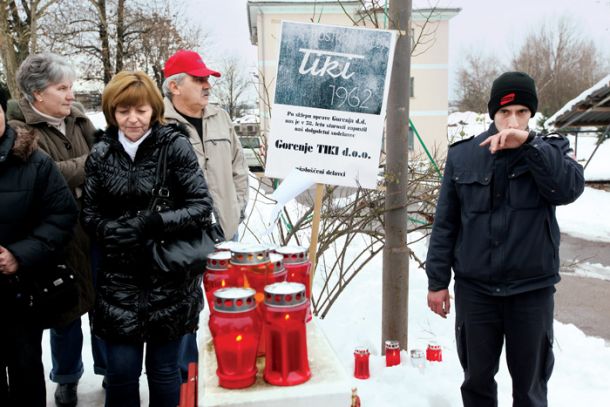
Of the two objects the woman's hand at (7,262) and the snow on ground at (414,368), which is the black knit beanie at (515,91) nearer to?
the snow on ground at (414,368)

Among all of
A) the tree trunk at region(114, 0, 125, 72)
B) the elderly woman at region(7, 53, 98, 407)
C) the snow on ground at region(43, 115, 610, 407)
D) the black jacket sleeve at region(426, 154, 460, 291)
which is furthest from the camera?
the tree trunk at region(114, 0, 125, 72)

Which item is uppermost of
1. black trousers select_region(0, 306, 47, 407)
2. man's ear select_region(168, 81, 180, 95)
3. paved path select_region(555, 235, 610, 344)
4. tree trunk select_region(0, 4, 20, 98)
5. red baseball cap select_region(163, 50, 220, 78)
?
tree trunk select_region(0, 4, 20, 98)

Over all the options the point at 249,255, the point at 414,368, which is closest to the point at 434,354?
the point at 414,368

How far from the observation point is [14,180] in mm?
2480

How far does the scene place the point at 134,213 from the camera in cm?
242

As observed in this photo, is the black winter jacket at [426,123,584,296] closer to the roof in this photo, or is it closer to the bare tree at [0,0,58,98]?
the roof

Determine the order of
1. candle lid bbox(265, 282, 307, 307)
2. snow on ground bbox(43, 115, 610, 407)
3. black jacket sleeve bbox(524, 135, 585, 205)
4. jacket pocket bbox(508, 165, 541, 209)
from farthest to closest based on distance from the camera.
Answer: snow on ground bbox(43, 115, 610, 407) < jacket pocket bbox(508, 165, 541, 209) < black jacket sleeve bbox(524, 135, 585, 205) < candle lid bbox(265, 282, 307, 307)

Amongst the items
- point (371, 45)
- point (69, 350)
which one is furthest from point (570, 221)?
point (69, 350)

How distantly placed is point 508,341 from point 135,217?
1747 millimetres

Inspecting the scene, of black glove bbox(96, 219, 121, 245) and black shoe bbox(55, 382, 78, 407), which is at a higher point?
black glove bbox(96, 219, 121, 245)

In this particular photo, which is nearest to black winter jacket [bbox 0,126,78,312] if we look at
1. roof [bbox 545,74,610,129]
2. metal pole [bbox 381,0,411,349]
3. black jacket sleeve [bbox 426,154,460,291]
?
black jacket sleeve [bbox 426,154,460,291]

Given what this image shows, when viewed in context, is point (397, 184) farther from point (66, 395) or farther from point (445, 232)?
point (66, 395)

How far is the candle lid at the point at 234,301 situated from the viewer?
1.70 m

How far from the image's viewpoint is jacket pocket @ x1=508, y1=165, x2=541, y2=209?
2.35 metres
